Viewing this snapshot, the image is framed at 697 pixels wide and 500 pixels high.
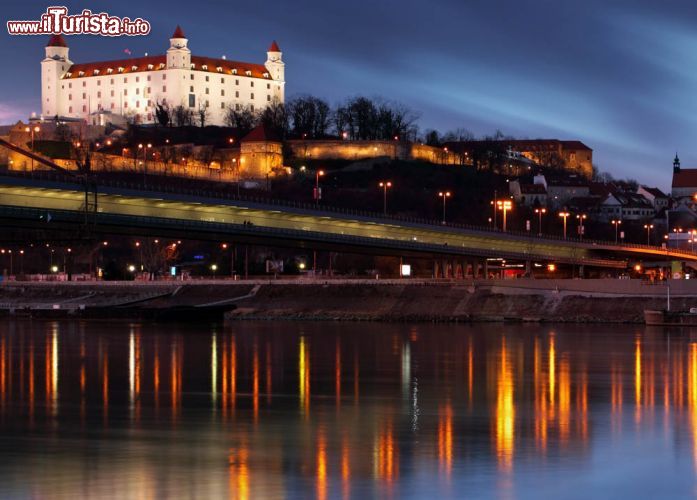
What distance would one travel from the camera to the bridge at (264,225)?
6600 cm

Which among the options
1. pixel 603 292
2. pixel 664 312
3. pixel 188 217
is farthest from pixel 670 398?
pixel 188 217

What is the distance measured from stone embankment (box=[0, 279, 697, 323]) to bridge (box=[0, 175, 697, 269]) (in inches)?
171

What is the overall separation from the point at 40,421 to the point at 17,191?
3940 centimetres

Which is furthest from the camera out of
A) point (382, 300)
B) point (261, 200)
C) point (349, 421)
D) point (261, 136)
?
point (261, 136)

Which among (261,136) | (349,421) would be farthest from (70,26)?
(349,421)

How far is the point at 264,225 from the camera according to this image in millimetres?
87688

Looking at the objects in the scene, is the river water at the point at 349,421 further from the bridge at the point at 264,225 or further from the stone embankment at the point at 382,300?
the stone embankment at the point at 382,300

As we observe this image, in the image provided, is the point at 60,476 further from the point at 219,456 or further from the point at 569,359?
the point at 569,359

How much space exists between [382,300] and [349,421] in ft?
185

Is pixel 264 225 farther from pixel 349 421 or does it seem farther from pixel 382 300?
pixel 349 421

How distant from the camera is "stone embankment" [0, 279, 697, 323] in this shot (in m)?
76.6

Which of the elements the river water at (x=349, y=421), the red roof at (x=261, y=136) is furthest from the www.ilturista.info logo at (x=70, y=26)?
the river water at (x=349, y=421)

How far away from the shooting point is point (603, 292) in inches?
3076

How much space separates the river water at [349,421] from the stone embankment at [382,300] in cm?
2499
